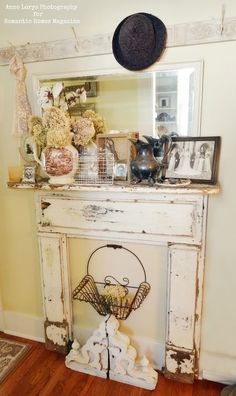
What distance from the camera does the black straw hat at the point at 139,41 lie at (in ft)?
4.07

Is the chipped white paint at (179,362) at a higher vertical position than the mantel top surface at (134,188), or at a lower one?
lower

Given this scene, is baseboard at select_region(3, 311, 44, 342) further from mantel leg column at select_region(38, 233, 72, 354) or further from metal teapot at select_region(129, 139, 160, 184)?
metal teapot at select_region(129, 139, 160, 184)

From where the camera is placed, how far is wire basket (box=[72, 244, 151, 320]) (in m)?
1.50

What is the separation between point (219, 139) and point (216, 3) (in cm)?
59

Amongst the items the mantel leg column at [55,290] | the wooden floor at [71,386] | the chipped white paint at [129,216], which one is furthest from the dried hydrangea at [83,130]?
the wooden floor at [71,386]

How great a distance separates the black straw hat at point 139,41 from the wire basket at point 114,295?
981mm

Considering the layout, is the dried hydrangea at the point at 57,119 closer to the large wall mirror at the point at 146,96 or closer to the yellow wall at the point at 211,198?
the large wall mirror at the point at 146,96

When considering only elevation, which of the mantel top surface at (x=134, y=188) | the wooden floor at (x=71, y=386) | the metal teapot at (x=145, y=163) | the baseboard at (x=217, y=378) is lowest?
the wooden floor at (x=71, y=386)

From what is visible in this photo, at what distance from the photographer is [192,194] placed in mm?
1274

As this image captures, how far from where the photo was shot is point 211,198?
4.34 ft

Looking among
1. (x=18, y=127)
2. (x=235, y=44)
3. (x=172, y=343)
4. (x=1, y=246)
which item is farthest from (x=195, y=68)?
(x=1, y=246)

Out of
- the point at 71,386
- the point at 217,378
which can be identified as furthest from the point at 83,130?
the point at 217,378

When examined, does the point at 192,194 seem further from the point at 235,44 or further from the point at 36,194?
the point at 36,194

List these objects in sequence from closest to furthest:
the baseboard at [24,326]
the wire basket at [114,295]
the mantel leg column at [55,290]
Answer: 1. the wire basket at [114,295]
2. the mantel leg column at [55,290]
3. the baseboard at [24,326]
